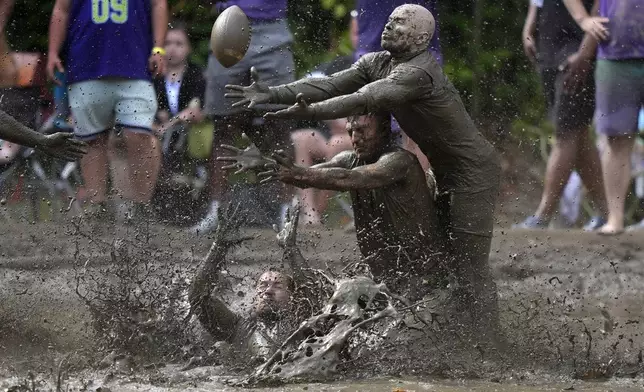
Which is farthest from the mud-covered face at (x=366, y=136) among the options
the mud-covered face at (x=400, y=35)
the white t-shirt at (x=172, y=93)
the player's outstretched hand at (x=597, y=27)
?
the white t-shirt at (x=172, y=93)

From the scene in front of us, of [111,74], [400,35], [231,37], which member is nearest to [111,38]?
[111,74]

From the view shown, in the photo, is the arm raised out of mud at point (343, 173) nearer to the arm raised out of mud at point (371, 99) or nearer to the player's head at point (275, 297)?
the arm raised out of mud at point (371, 99)

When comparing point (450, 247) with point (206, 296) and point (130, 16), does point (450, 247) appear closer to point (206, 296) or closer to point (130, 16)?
point (206, 296)

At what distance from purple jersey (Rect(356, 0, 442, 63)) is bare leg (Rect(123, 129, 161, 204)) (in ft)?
5.12

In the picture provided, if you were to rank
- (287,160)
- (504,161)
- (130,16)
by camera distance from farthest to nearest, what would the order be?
(504,161) → (130,16) → (287,160)

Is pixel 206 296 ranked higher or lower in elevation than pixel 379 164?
lower

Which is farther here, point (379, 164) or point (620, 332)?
point (620, 332)

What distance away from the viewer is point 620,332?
907 cm

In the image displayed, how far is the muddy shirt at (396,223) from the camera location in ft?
26.5

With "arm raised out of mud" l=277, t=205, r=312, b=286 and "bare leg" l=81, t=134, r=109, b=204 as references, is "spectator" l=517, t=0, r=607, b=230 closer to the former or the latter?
"bare leg" l=81, t=134, r=109, b=204

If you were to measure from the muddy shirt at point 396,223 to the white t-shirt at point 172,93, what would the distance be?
3.33m

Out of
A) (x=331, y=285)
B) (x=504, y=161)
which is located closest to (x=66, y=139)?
(x=331, y=285)

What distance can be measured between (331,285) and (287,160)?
697 mm

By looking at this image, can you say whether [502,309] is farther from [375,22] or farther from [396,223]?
[375,22]
